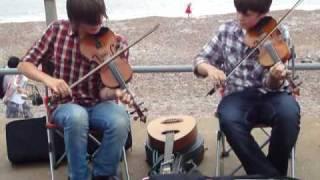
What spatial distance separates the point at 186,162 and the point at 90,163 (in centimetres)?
48

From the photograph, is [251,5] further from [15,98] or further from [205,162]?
[15,98]

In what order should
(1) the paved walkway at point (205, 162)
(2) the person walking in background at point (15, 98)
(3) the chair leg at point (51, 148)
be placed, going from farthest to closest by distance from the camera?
(2) the person walking in background at point (15, 98)
(1) the paved walkway at point (205, 162)
(3) the chair leg at point (51, 148)

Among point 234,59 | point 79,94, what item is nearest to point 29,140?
point 79,94

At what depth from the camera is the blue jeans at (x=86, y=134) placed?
10.1 feet

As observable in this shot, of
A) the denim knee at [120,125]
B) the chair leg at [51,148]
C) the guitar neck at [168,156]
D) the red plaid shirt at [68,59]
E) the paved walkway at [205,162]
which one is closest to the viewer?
the guitar neck at [168,156]

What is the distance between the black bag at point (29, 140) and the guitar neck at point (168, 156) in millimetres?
606

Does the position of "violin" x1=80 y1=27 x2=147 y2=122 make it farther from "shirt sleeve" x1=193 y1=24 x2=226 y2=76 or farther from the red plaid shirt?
"shirt sleeve" x1=193 y1=24 x2=226 y2=76

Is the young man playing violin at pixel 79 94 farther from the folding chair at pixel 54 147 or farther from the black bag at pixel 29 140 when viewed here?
the black bag at pixel 29 140

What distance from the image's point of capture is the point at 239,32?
326cm

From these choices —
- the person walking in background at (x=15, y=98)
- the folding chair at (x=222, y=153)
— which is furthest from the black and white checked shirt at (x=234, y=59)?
the person walking in background at (x=15, y=98)

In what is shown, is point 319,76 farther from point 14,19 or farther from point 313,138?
point 14,19

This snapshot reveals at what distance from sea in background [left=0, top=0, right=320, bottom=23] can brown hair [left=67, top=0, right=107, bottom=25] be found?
6475 mm

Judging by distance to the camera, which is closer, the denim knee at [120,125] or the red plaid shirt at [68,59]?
the denim knee at [120,125]

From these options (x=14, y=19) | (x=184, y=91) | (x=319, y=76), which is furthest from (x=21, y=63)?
(x=14, y=19)
